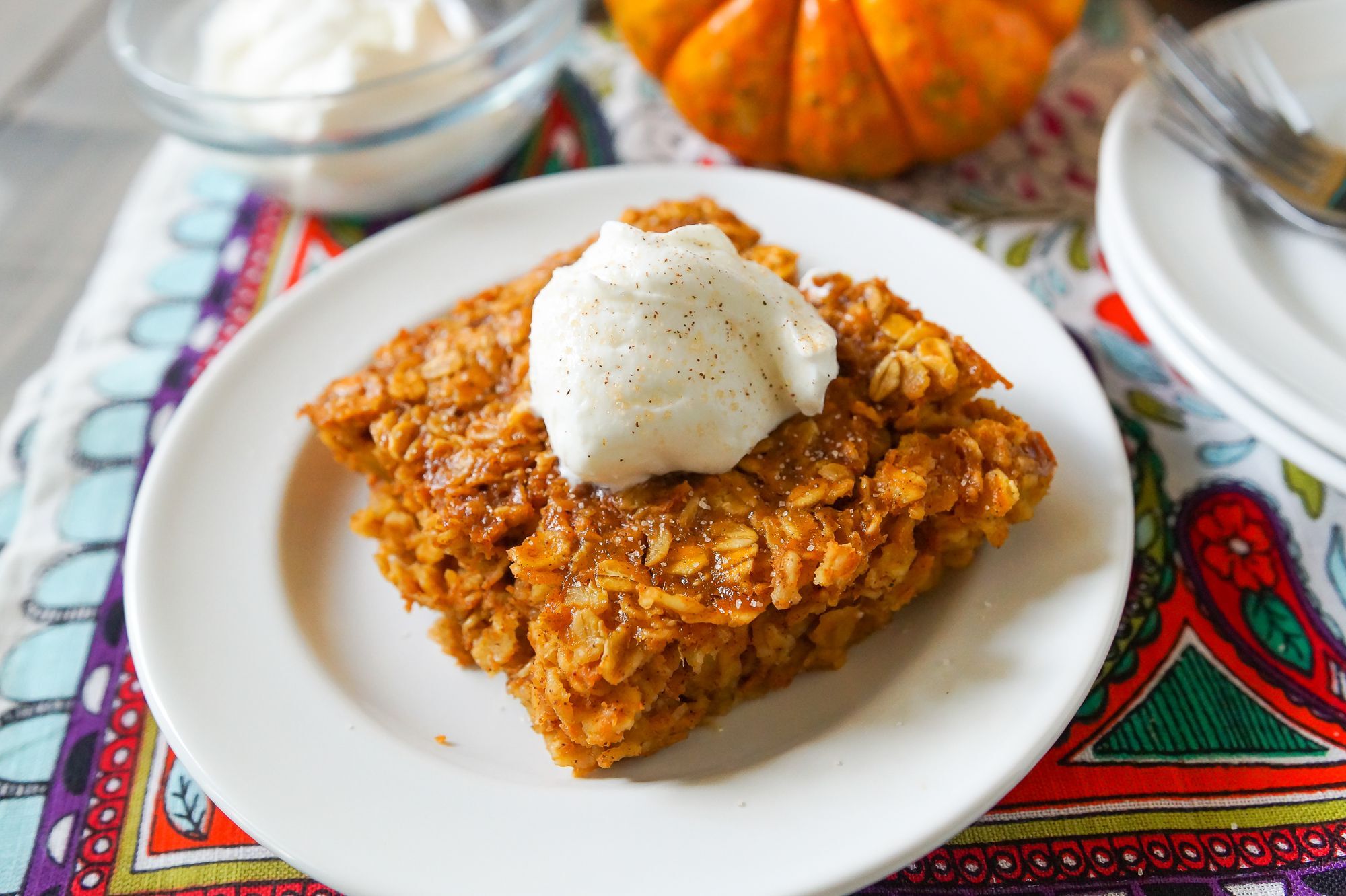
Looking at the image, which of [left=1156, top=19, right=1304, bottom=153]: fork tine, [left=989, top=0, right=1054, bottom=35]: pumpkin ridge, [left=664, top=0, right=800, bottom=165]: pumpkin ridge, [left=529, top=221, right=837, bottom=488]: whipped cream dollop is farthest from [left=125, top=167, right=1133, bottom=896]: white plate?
[left=1156, top=19, right=1304, bottom=153]: fork tine

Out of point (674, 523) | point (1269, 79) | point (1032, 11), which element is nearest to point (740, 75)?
point (1032, 11)

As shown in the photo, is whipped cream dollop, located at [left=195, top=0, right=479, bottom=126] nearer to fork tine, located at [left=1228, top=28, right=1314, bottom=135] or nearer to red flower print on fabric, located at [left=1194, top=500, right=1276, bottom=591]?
fork tine, located at [left=1228, top=28, right=1314, bottom=135]

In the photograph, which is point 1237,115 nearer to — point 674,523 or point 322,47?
point 674,523

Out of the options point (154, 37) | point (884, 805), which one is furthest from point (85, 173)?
point (884, 805)

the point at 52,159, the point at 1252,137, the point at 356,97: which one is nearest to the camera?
the point at 1252,137

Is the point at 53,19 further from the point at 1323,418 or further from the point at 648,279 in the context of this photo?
the point at 1323,418

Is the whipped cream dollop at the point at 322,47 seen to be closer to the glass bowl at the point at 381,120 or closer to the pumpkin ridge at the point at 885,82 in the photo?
the glass bowl at the point at 381,120
